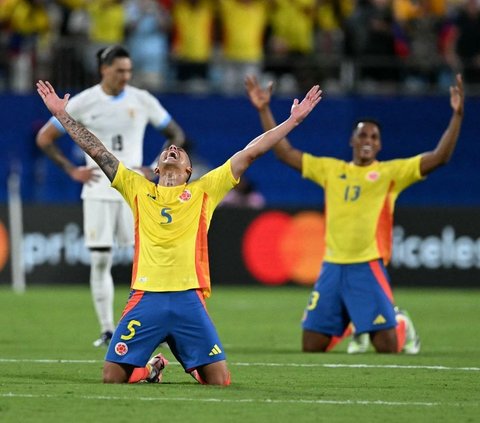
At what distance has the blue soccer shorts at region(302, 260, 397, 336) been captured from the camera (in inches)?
489

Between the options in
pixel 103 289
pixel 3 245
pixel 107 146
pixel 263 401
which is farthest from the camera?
pixel 3 245

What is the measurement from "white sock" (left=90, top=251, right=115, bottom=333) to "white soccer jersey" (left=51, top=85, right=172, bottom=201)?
0.59 metres

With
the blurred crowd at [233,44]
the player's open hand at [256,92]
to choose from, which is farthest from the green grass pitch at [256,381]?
the blurred crowd at [233,44]

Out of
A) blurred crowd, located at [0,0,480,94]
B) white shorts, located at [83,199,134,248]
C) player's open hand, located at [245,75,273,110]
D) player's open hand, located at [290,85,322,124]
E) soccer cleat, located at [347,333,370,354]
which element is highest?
blurred crowd, located at [0,0,480,94]

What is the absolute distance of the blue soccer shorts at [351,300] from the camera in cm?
1243

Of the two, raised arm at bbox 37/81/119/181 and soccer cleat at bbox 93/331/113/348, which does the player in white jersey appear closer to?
soccer cleat at bbox 93/331/113/348

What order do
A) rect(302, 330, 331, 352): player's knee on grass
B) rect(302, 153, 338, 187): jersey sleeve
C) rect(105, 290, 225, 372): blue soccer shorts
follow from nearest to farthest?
A: rect(105, 290, 225, 372): blue soccer shorts
rect(302, 330, 331, 352): player's knee on grass
rect(302, 153, 338, 187): jersey sleeve

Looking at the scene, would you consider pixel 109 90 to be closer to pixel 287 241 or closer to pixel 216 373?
pixel 216 373

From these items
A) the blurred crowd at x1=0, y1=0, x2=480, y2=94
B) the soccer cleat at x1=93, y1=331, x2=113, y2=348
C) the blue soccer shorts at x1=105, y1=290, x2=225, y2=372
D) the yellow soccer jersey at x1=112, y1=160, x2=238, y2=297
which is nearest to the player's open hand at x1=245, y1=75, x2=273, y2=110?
the yellow soccer jersey at x1=112, y1=160, x2=238, y2=297

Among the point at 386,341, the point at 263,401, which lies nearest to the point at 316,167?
the point at 386,341

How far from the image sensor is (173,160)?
9492 millimetres

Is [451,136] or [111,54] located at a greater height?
[111,54]

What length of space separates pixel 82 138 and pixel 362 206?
3.77m

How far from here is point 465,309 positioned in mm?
18047
